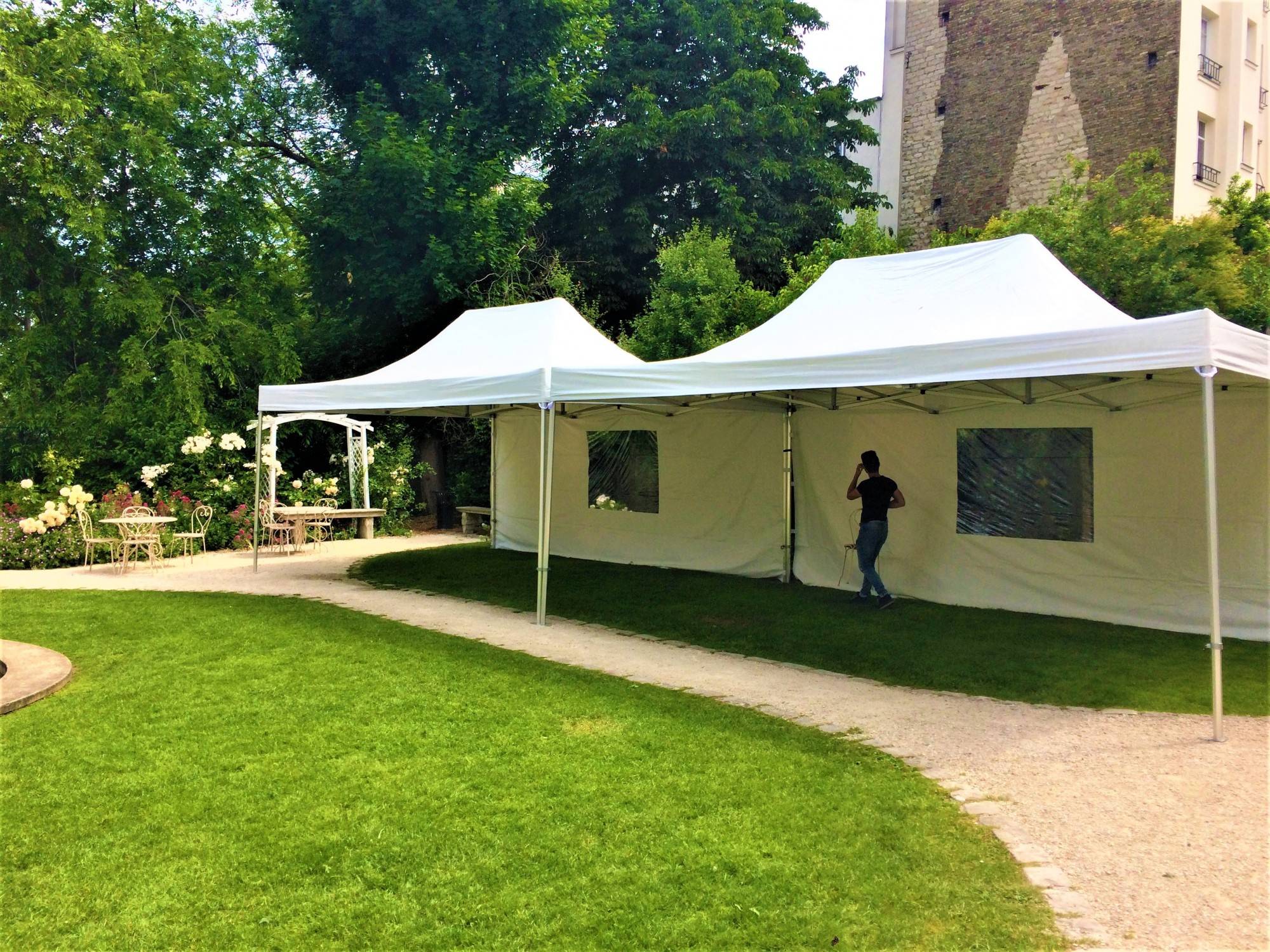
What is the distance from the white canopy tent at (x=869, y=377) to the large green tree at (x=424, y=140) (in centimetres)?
468

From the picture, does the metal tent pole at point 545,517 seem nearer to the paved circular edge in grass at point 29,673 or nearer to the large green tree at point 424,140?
the paved circular edge in grass at point 29,673

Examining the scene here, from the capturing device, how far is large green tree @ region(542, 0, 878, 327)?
18.7 meters

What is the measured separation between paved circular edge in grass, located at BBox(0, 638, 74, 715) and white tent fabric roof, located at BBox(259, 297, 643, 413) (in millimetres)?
3844

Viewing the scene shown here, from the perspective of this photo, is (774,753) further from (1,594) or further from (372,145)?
(372,145)

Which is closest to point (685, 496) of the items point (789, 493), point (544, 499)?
point (789, 493)

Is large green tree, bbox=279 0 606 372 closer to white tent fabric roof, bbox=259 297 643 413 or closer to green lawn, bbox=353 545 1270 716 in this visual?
white tent fabric roof, bbox=259 297 643 413

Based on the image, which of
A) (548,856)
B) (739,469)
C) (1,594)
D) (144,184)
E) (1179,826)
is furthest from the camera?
(144,184)

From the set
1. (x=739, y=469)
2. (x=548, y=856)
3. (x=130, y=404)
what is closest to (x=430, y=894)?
(x=548, y=856)

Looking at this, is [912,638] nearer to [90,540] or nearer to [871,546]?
[871,546]

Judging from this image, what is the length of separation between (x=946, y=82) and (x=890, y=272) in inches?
632

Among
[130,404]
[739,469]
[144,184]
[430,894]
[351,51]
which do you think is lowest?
[430,894]

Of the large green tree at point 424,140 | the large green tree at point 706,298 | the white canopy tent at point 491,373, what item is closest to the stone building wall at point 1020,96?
the large green tree at point 706,298

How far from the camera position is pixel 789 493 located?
34.1 ft

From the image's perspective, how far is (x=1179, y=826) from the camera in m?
3.82
